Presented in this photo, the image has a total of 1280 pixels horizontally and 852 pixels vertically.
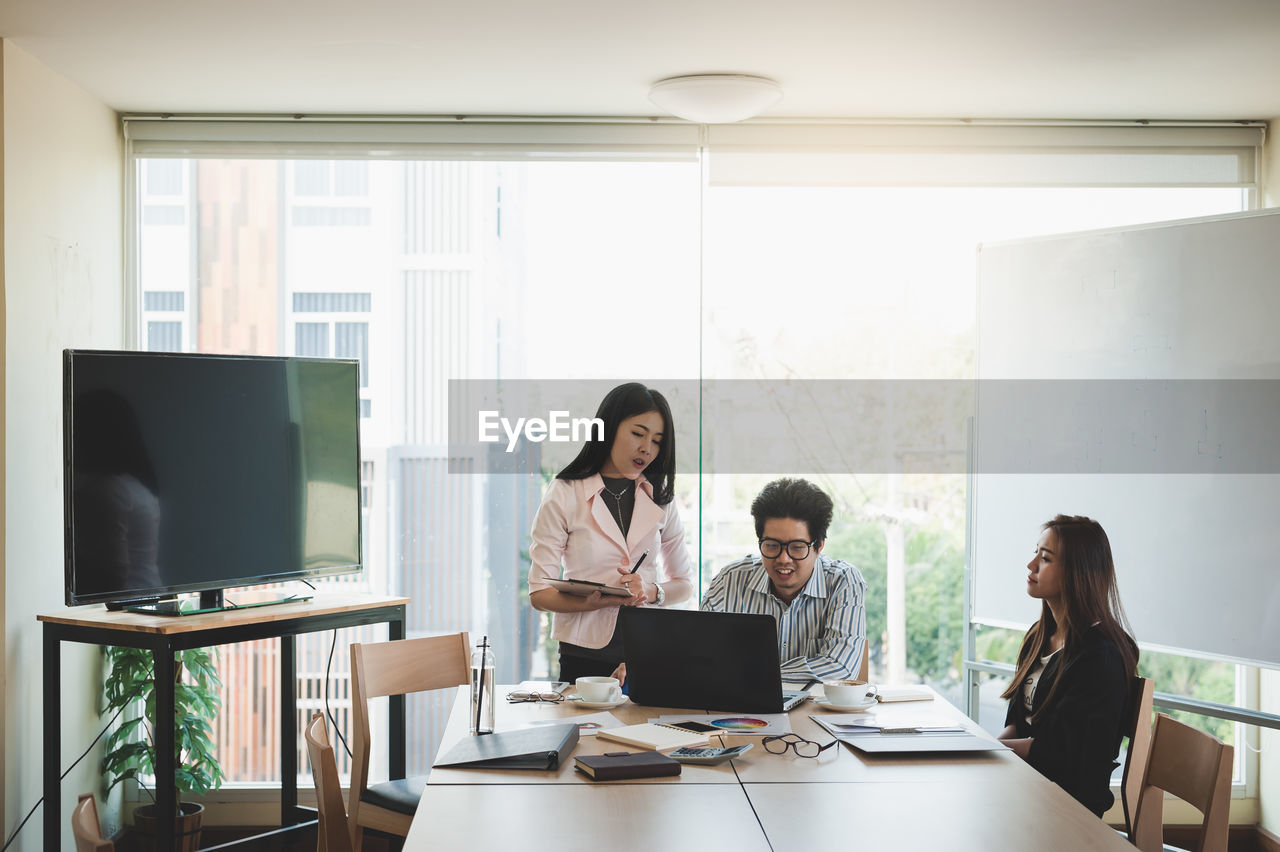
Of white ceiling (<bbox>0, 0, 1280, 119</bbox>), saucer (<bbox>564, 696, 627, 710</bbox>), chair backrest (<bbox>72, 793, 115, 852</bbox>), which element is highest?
white ceiling (<bbox>0, 0, 1280, 119</bbox>)

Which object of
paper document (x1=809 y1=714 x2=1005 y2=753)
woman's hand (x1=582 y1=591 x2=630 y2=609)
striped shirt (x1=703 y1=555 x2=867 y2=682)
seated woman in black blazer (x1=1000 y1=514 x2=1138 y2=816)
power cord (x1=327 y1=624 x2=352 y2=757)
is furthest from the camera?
Result: power cord (x1=327 y1=624 x2=352 y2=757)

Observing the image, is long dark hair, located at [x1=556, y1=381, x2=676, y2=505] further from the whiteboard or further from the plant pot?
the plant pot

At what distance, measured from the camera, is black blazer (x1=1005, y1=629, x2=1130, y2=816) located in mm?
2652

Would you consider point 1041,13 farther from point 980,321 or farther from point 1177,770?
point 1177,770

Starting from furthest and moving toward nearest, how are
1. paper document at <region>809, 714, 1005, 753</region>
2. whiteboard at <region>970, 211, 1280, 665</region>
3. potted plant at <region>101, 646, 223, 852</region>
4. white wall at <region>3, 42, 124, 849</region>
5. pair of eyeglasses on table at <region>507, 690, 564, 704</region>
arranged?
potted plant at <region>101, 646, 223, 852</region>
whiteboard at <region>970, 211, 1280, 665</region>
white wall at <region>3, 42, 124, 849</region>
pair of eyeglasses on table at <region>507, 690, 564, 704</region>
paper document at <region>809, 714, 1005, 753</region>

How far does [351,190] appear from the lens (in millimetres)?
4348

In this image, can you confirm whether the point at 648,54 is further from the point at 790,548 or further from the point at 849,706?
the point at 849,706

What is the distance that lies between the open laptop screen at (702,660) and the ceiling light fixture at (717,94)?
1.89m

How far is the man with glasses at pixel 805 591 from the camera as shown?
10.1ft

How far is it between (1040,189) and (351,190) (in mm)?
2771

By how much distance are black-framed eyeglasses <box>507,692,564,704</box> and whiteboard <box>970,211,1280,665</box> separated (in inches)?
77.1

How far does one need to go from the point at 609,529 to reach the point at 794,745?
3.83ft

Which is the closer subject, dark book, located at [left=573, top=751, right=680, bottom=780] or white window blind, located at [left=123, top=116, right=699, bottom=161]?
dark book, located at [left=573, top=751, right=680, bottom=780]

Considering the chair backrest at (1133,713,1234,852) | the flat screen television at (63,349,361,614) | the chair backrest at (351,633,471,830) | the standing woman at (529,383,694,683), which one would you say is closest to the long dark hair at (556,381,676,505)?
the standing woman at (529,383,694,683)
